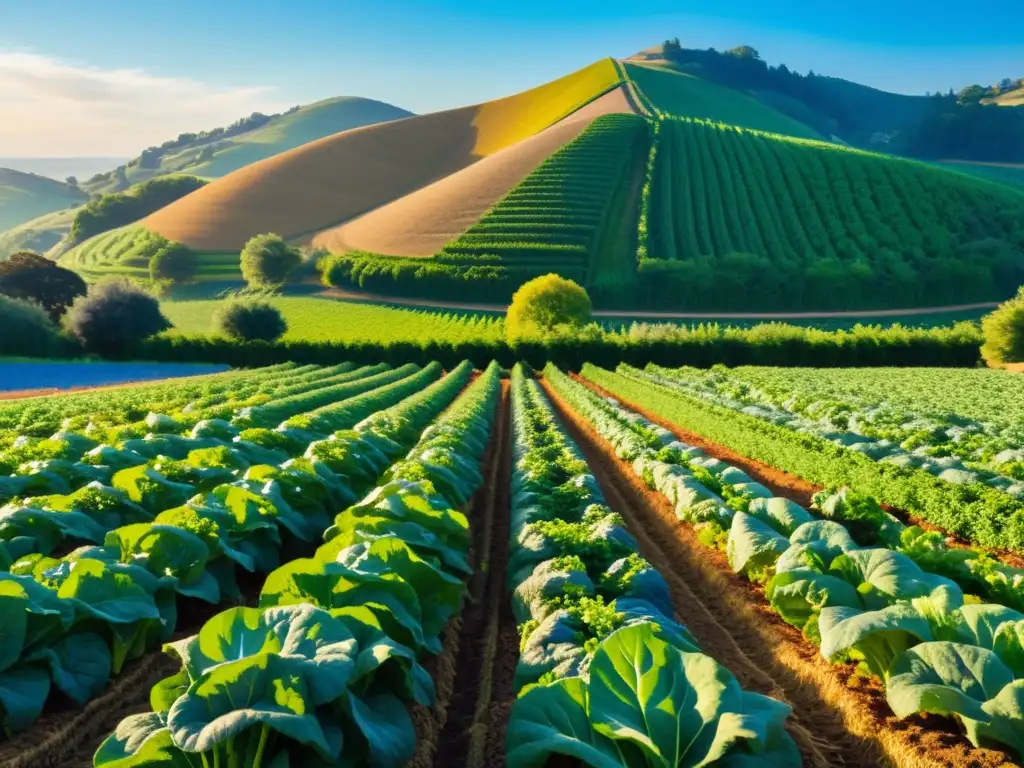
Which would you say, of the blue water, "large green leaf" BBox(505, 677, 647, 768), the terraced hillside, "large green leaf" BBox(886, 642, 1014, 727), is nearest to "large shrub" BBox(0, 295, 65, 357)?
the blue water

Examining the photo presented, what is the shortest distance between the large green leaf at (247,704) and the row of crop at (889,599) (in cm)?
360

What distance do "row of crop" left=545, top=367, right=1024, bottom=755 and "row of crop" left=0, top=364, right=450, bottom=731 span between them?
5127 millimetres

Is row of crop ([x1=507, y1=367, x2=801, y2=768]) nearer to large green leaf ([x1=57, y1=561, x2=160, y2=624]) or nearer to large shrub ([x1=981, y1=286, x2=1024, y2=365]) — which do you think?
large green leaf ([x1=57, y1=561, x2=160, y2=624])

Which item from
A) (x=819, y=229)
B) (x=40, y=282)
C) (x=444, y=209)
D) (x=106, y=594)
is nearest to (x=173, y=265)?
(x=40, y=282)

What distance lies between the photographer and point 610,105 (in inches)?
5251

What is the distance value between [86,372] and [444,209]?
60427 mm

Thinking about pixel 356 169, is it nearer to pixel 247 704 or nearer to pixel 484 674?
pixel 484 674

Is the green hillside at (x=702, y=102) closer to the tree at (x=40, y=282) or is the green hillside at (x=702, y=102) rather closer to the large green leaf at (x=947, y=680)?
the tree at (x=40, y=282)

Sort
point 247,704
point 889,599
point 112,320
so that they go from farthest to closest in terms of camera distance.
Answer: point 112,320 < point 889,599 < point 247,704

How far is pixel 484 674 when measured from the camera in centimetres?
651

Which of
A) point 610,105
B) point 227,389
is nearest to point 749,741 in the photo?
point 227,389

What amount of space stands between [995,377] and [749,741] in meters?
37.5

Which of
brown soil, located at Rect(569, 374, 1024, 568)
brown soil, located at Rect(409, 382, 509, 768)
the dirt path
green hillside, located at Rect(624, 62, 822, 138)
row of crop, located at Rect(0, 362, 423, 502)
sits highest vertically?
green hillside, located at Rect(624, 62, 822, 138)

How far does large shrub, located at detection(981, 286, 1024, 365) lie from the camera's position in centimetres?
4731
